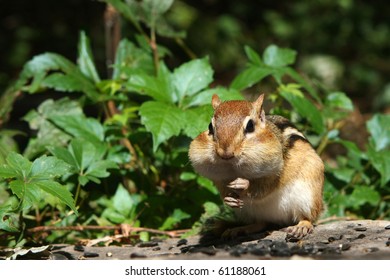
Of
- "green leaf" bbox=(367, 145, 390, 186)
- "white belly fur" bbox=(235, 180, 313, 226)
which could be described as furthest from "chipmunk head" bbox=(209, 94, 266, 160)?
"green leaf" bbox=(367, 145, 390, 186)

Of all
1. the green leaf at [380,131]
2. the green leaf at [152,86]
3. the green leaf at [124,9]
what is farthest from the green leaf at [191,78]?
the green leaf at [380,131]

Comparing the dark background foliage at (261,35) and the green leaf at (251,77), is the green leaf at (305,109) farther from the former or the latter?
the dark background foliage at (261,35)

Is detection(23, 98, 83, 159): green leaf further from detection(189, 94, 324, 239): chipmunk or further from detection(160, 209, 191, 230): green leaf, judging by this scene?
detection(189, 94, 324, 239): chipmunk

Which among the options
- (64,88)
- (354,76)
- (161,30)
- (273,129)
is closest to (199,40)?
(354,76)

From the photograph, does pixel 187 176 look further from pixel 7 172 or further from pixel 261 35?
pixel 261 35

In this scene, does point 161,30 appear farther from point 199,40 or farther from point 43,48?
point 43,48

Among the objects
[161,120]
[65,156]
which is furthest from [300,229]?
[65,156]
